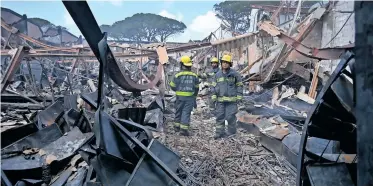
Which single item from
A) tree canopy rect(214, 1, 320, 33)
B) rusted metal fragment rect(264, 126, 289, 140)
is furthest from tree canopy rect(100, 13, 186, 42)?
rusted metal fragment rect(264, 126, 289, 140)

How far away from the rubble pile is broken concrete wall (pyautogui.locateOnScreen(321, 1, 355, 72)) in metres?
5.63

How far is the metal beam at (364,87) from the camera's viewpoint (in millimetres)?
1441

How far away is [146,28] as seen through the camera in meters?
36.4

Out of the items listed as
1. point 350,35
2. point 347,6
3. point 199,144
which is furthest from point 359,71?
point 347,6

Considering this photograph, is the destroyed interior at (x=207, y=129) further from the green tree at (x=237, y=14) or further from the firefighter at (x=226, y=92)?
the green tree at (x=237, y=14)

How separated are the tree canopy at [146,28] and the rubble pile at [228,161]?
3008 centimetres

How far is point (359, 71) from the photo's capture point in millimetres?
1538

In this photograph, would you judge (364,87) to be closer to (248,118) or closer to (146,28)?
(248,118)

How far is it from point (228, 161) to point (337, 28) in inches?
321

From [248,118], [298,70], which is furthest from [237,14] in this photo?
[248,118]

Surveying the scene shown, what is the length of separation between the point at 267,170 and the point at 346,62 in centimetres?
297

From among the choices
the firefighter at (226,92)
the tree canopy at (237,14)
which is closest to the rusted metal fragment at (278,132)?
the firefighter at (226,92)

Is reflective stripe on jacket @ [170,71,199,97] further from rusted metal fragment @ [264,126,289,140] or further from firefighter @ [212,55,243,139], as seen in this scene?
rusted metal fragment @ [264,126,289,140]

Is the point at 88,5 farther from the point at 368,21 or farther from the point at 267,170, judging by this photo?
the point at 267,170
